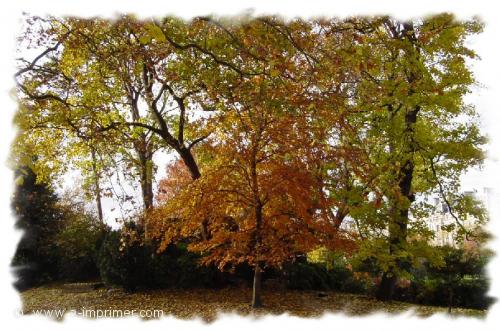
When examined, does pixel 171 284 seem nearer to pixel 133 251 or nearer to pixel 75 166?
pixel 133 251

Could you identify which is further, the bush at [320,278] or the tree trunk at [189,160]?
the bush at [320,278]

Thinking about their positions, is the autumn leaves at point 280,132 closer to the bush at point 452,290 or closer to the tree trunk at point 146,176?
the tree trunk at point 146,176

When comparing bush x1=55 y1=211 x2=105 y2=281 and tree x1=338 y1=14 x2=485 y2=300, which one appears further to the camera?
bush x1=55 y1=211 x2=105 y2=281

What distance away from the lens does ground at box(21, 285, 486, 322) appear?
36.4ft

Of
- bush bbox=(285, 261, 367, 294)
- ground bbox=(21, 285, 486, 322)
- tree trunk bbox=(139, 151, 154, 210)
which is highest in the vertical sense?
tree trunk bbox=(139, 151, 154, 210)

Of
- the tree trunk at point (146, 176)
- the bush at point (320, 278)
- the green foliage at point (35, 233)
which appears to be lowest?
the bush at point (320, 278)

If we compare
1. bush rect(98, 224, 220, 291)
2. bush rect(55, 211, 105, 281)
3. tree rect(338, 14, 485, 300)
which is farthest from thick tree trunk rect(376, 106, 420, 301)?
bush rect(55, 211, 105, 281)

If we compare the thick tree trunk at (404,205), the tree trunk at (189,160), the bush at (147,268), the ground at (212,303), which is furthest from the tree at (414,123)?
the bush at (147,268)

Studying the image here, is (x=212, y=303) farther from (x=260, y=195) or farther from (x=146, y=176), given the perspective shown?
(x=146, y=176)

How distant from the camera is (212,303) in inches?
476

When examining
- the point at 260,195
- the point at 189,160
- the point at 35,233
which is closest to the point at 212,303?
the point at 260,195

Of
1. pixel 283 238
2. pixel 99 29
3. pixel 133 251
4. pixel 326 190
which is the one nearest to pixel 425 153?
pixel 326 190

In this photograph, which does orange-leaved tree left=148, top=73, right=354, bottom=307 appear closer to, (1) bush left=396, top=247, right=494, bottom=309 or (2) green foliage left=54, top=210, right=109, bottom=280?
(1) bush left=396, top=247, right=494, bottom=309

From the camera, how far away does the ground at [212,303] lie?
11.1 m
